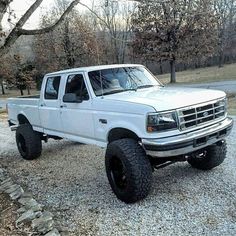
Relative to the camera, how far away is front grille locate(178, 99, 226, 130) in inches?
186

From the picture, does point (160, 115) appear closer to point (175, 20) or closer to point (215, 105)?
point (215, 105)

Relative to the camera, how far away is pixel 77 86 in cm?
621

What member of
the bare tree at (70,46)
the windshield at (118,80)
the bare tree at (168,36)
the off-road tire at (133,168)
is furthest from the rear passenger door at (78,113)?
the bare tree at (168,36)

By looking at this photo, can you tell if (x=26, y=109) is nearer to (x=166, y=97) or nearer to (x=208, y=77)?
(x=166, y=97)

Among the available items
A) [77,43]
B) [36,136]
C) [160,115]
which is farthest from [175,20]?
[160,115]

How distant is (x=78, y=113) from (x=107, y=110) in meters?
0.86

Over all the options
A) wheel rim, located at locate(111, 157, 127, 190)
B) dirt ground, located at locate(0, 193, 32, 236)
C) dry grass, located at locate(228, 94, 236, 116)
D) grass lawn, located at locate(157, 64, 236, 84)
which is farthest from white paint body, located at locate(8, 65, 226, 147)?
grass lawn, located at locate(157, 64, 236, 84)

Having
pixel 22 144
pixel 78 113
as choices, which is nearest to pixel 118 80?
pixel 78 113

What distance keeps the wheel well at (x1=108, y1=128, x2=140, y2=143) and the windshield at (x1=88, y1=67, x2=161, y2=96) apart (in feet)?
2.45

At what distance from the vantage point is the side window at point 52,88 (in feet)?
22.3

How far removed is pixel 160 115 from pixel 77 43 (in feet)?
89.1

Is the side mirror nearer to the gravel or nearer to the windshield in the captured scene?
the windshield

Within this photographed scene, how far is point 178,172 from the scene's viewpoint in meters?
6.16

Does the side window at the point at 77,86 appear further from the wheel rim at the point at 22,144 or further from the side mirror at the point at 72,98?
the wheel rim at the point at 22,144
